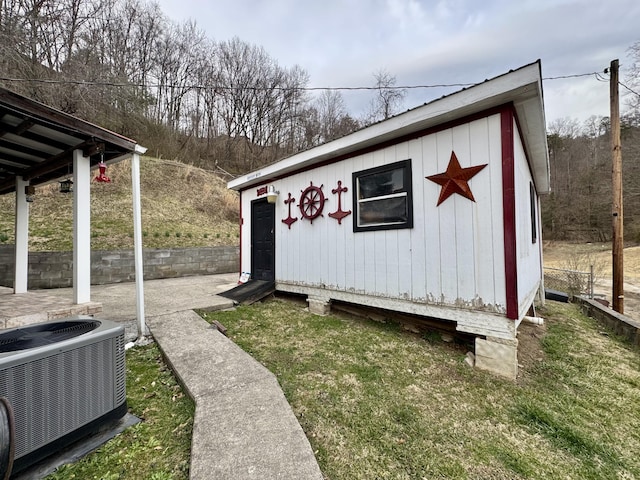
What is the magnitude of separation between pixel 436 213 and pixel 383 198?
2.49ft

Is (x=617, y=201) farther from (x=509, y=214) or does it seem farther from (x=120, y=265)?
(x=120, y=265)

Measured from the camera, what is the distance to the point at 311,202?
181 inches

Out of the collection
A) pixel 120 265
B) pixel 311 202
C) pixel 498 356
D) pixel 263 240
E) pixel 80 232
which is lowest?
pixel 498 356

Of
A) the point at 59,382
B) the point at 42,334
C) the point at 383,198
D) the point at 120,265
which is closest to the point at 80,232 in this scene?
the point at 42,334

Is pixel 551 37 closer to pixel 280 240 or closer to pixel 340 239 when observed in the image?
pixel 340 239

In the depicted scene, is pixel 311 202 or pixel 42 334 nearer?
pixel 42 334

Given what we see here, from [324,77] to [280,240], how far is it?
368 inches

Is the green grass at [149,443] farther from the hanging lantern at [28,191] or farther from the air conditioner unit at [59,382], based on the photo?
the hanging lantern at [28,191]

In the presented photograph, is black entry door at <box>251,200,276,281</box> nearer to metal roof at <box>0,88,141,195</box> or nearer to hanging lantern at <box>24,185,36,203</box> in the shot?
metal roof at <box>0,88,141,195</box>

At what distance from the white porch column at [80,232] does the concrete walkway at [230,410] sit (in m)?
0.72

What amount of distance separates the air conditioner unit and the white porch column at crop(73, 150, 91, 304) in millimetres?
1372

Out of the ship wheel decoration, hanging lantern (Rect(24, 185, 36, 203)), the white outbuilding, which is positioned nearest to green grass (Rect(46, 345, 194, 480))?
the white outbuilding

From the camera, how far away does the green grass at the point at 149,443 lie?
4.66 feet

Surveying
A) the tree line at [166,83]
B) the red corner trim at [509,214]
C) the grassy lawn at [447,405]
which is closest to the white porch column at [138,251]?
the grassy lawn at [447,405]
